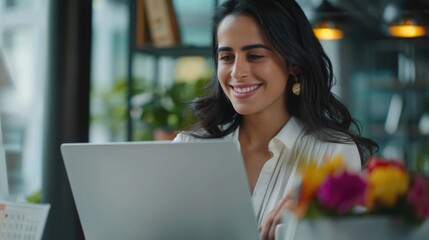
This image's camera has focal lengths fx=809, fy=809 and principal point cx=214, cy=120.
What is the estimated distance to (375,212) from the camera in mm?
1328

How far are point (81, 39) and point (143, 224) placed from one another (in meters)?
2.53

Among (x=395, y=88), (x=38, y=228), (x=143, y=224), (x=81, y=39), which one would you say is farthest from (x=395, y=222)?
(x=395, y=88)

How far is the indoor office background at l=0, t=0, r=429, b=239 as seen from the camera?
418 cm

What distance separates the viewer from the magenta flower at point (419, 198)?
4.29 feet

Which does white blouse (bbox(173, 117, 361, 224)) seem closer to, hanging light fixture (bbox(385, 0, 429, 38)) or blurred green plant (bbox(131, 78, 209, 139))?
blurred green plant (bbox(131, 78, 209, 139))

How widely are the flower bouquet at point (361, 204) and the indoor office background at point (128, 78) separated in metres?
2.98

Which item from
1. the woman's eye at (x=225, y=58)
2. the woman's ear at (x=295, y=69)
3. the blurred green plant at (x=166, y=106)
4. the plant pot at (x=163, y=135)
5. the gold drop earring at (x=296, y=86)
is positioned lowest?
the plant pot at (x=163, y=135)

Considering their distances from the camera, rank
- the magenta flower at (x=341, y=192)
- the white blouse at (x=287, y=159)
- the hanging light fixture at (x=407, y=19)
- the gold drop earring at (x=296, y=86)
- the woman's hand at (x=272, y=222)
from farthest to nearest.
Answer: the hanging light fixture at (x=407, y=19) → the gold drop earring at (x=296, y=86) → the white blouse at (x=287, y=159) → the woman's hand at (x=272, y=222) → the magenta flower at (x=341, y=192)

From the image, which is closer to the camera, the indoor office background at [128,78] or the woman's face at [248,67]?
the woman's face at [248,67]

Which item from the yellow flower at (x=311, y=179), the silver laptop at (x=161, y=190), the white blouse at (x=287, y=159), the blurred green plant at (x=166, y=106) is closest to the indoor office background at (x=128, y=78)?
the blurred green plant at (x=166, y=106)

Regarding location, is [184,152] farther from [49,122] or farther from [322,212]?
[49,122]

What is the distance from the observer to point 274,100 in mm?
2459

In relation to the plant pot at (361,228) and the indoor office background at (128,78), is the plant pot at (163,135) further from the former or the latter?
the plant pot at (361,228)

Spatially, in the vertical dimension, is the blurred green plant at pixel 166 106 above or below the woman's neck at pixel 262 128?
below
